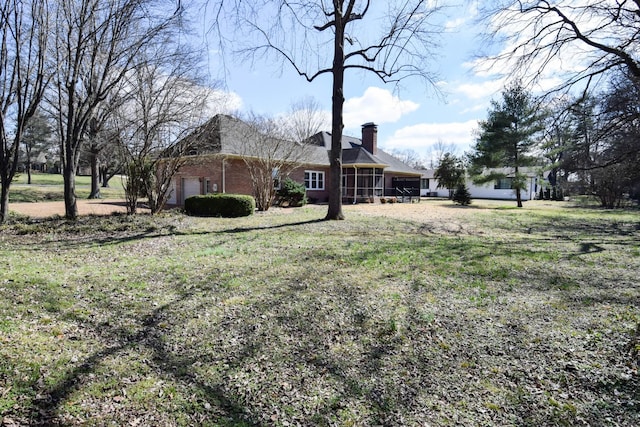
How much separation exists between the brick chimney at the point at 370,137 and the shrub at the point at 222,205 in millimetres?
16814

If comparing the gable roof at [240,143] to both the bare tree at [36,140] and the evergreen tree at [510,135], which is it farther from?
the bare tree at [36,140]

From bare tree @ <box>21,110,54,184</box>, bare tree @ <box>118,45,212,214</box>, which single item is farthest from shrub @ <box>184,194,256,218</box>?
bare tree @ <box>21,110,54,184</box>

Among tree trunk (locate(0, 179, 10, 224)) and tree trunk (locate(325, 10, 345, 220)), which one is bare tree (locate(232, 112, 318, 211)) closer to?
tree trunk (locate(325, 10, 345, 220))

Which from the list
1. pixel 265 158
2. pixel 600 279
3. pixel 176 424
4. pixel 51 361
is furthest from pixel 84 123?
pixel 600 279

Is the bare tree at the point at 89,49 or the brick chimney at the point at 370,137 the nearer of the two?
the bare tree at the point at 89,49

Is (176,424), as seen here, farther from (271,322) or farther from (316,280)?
(316,280)

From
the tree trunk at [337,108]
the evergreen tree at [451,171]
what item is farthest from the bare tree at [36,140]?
the evergreen tree at [451,171]

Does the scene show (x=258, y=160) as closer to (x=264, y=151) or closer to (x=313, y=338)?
(x=264, y=151)

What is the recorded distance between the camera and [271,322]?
419 cm

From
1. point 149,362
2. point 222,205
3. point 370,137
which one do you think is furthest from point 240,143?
point 149,362

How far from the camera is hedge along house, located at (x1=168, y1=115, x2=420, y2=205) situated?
706 inches

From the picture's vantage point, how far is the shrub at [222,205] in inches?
567

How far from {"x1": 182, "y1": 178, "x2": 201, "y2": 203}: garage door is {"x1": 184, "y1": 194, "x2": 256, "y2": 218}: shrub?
6254mm

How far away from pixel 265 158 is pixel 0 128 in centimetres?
983
